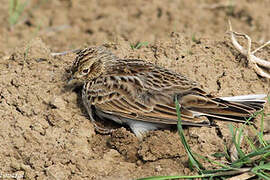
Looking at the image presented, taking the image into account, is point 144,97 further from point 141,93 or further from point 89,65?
point 89,65

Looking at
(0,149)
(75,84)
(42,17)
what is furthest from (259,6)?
(0,149)

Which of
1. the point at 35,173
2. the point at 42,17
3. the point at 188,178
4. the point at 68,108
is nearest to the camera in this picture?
the point at 188,178

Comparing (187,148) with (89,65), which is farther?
(89,65)

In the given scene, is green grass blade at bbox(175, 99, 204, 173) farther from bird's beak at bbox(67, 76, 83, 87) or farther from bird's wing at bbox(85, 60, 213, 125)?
bird's beak at bbox(67, 76, 83, 87)

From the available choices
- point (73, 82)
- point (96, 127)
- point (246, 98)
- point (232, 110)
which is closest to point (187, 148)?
point (232, 110)

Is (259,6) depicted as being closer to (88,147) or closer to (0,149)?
(88,147)

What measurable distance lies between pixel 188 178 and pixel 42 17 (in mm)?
7290

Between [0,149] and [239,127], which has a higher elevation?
[239,127]

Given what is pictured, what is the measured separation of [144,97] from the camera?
639 cm

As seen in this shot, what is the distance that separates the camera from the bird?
6.15m

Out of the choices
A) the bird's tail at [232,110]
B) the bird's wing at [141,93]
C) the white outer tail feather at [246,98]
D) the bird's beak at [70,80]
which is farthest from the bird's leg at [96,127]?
the white outer tail feather at [246,98]

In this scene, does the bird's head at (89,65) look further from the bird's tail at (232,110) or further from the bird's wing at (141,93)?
the bird's tail at (232,110)

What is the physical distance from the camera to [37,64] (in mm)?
7402

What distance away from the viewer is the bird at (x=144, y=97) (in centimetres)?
615
